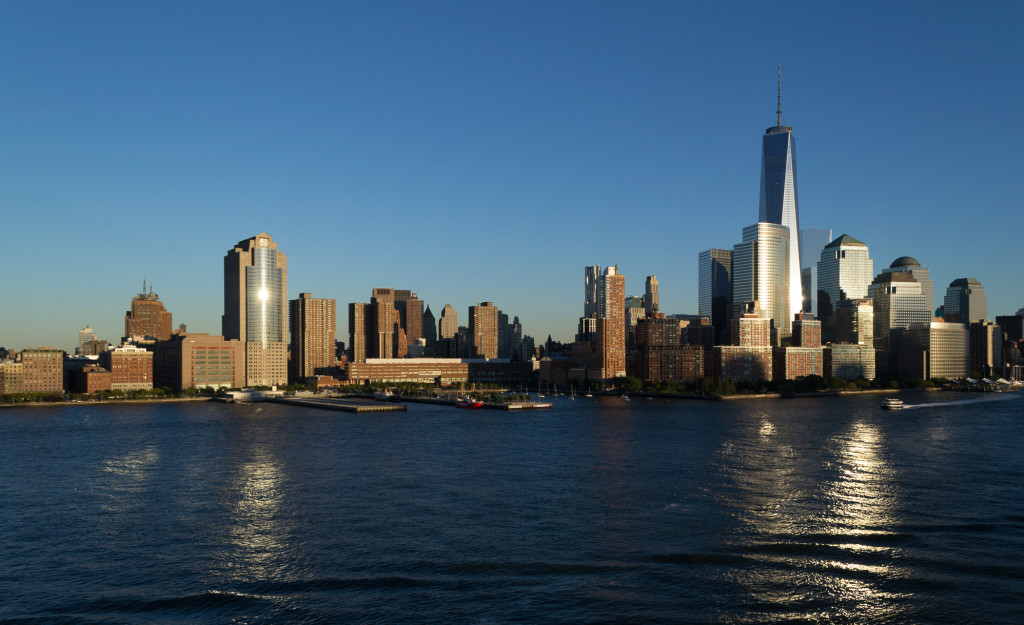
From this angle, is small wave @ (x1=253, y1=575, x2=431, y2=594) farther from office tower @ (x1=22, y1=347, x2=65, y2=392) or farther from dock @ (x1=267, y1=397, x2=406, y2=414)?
office tower @ (x1=22, y1=347, x2=65, y2=392)

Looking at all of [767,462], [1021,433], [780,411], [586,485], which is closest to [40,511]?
[586,485]

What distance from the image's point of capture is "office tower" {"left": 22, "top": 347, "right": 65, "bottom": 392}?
582 ft

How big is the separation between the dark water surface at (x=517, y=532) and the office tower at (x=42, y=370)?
113 metres

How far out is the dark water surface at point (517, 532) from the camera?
105 ft

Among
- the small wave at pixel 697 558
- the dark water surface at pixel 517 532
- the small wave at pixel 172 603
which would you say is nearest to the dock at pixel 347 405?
the dark water surface at pixel 517 532

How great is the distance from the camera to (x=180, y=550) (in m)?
39.4

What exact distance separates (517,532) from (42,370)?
17878 cm

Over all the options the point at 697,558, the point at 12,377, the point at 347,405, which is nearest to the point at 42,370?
the point at 12,377

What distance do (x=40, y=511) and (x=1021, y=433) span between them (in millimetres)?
99876

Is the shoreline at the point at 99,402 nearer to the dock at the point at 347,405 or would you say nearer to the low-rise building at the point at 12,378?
the low-rise building at the point at 12,378

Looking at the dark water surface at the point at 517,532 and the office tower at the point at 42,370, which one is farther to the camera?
the office tower at the point at 42,370

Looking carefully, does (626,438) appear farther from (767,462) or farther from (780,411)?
(780,411)

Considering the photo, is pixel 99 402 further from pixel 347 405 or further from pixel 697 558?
pixel 697 558

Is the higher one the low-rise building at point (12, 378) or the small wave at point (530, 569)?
the low-rise building at point (12, 378)
